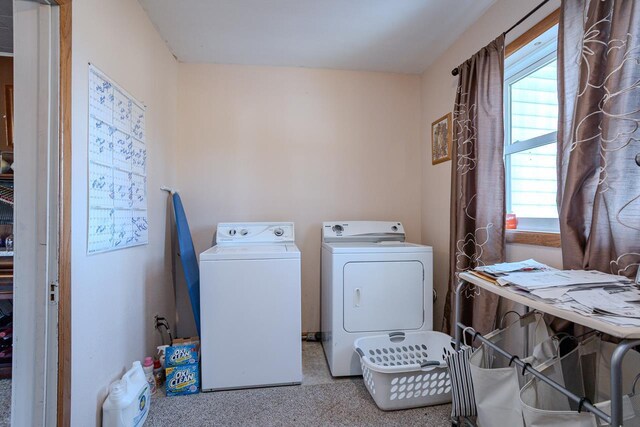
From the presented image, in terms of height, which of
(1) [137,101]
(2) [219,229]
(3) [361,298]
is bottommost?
(3) [361,298]

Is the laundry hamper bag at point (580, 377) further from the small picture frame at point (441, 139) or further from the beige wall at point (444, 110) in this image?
the small picture frame at point (441, 139)

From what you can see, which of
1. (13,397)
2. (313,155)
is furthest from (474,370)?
(313,155)

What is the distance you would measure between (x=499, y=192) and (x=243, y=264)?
1548 millimetres

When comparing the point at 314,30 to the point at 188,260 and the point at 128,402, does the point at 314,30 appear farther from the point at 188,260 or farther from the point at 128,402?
the point at 128,402

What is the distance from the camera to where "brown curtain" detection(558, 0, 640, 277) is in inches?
38.7

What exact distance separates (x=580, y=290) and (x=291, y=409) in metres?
1.49

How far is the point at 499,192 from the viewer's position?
160cm

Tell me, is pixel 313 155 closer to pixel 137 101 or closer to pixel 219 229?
pixel 219 229

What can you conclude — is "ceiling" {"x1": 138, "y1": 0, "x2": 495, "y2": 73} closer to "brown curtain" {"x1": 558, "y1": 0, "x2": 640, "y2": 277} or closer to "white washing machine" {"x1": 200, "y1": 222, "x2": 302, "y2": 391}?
"brown curtain" {"x1": 558, "y1": 0, "x2": 640, "y2": 277}

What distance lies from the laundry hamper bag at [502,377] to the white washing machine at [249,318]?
990 millimetres

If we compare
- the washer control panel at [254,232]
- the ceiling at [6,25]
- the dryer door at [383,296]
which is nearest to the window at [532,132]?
the dryer door at [383,296]

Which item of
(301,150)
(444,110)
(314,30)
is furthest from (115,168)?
(444,110)

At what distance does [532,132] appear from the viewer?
1.62 meters

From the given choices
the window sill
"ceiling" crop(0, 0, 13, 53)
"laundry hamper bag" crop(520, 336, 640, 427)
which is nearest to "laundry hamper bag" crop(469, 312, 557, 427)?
"laundry hamper bag" crop(520, 336, 640, 427)
